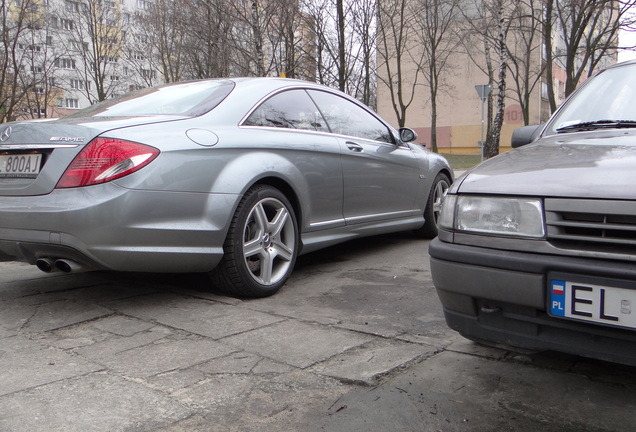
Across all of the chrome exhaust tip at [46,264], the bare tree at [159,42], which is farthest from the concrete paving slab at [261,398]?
the bare tree at [159,42]

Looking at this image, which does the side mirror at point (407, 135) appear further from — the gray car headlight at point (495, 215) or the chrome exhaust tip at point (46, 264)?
the chrome exhaust tip at point (46, 264)

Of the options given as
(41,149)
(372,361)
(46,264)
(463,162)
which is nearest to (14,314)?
(46,264)

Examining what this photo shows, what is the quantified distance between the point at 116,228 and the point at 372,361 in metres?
1.49

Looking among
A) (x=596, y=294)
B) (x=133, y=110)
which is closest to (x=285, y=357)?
(x=596, y=294)

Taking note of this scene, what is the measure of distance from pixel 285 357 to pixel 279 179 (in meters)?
1.48

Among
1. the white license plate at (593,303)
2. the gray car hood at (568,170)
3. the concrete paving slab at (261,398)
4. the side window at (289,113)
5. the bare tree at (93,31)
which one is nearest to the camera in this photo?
the white license plate at (593,303)

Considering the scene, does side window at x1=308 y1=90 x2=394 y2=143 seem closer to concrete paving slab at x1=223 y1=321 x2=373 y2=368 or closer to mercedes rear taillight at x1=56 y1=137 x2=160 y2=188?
mercedes rear taillight at x1=56 y1=137 x2=160 y2=188

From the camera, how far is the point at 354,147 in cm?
450

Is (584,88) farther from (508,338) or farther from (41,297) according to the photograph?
(41,297)

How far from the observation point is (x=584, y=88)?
335cm

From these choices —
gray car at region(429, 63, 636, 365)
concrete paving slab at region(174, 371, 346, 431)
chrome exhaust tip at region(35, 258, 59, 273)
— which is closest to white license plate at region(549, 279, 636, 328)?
gray car at region(429, 63, 636, 365)

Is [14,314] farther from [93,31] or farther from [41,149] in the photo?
Answer: [93,31]

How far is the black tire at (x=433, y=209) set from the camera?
5707mm

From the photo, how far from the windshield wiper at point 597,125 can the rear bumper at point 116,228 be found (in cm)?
196
